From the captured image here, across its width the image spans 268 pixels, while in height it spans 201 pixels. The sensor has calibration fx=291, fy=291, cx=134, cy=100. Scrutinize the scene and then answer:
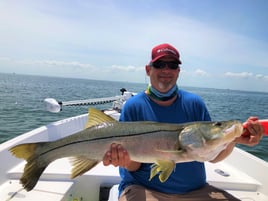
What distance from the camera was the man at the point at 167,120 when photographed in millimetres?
3348

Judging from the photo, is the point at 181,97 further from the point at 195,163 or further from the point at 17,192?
the point at 17,192

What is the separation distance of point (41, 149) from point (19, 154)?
23cm

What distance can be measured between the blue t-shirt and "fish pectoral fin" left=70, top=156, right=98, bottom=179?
739mm

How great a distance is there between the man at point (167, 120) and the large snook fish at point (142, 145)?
219 mm

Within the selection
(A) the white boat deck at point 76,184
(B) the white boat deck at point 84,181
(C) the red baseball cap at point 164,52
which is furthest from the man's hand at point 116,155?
(C) the red baseball cap at point 164,52

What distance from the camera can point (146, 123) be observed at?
9.95ft

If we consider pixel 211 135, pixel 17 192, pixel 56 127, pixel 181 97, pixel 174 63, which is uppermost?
pixel 174 63

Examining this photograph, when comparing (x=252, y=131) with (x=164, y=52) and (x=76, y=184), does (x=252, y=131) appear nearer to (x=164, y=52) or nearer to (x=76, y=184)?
(x=164, y=52)

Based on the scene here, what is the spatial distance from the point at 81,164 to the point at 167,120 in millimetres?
1188

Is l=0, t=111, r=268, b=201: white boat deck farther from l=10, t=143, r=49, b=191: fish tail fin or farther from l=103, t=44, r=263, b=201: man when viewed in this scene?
l=10, t=143, r=49, b=191: fish tail fin

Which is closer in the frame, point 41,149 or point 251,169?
point 41,149

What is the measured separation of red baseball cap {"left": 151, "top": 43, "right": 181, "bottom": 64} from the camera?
3729 millimetres

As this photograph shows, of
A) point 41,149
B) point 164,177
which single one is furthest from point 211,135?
point 41,149

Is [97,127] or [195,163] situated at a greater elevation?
[97,127]
